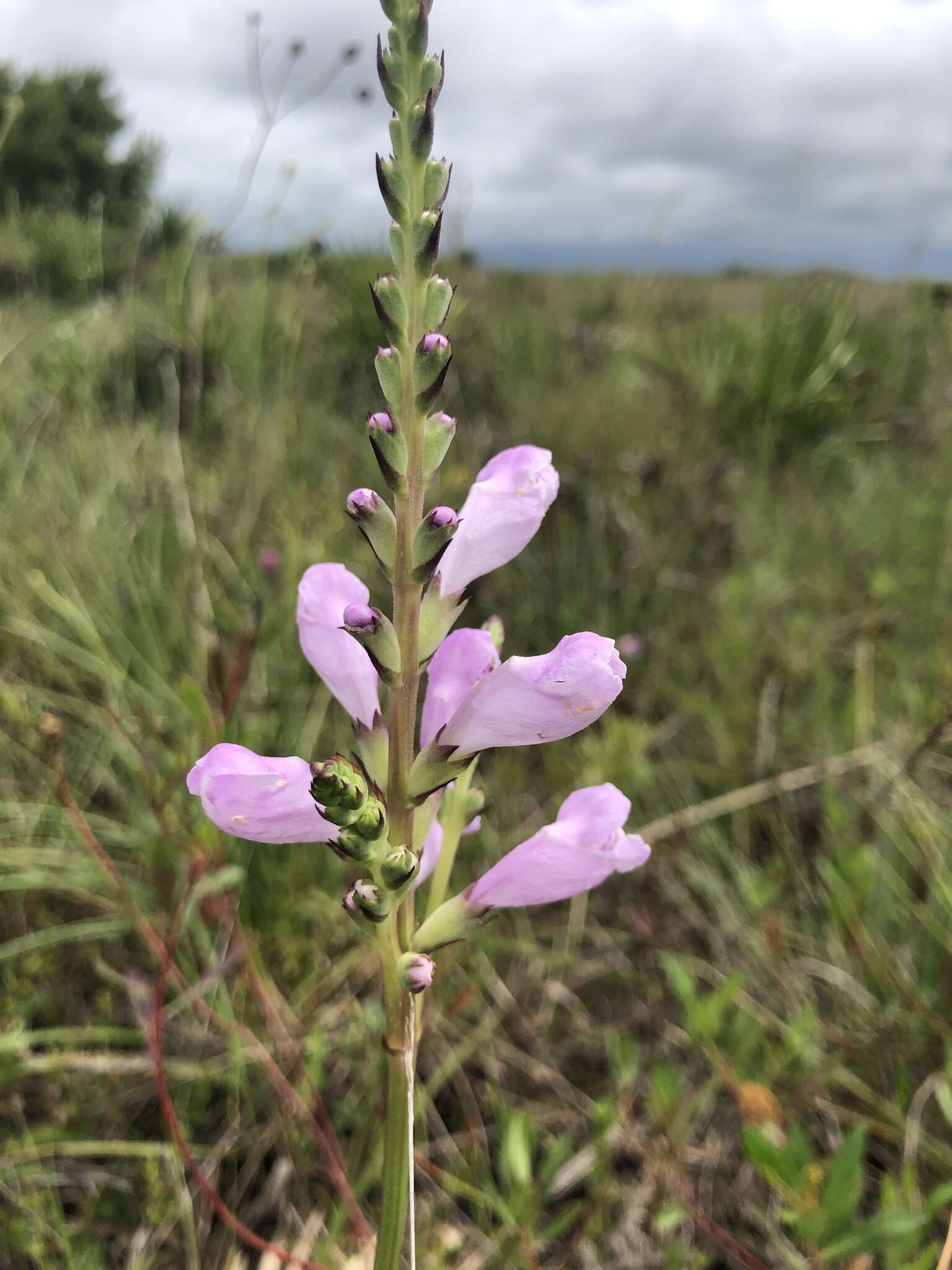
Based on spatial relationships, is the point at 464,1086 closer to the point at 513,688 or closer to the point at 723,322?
the point at 513,688

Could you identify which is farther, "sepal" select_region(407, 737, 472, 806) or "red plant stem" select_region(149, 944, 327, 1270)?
"red plant stem" select_region(149, 944, 327, 1270)

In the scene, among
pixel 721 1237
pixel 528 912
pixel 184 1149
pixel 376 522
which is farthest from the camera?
pixel 528 912

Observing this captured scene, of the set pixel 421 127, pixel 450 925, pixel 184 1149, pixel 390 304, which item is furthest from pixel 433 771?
pixel 184 1149

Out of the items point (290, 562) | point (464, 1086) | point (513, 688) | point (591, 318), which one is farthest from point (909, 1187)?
point (591, 318)

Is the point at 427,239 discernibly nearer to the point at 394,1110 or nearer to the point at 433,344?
the point at 433,344

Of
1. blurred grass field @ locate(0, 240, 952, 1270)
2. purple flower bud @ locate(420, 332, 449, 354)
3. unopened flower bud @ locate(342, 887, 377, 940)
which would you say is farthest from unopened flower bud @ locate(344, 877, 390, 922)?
blurred grass field @ locate(0, 240, 952, 1270)

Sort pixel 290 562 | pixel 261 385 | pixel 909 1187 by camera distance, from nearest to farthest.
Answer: pixel 909 1187 < pixel 290 562 < pixel 261 385

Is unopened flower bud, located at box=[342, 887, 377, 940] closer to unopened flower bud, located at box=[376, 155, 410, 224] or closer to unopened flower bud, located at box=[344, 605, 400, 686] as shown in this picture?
unopened flower bud, located at box=[344, 605, 400, 686]
